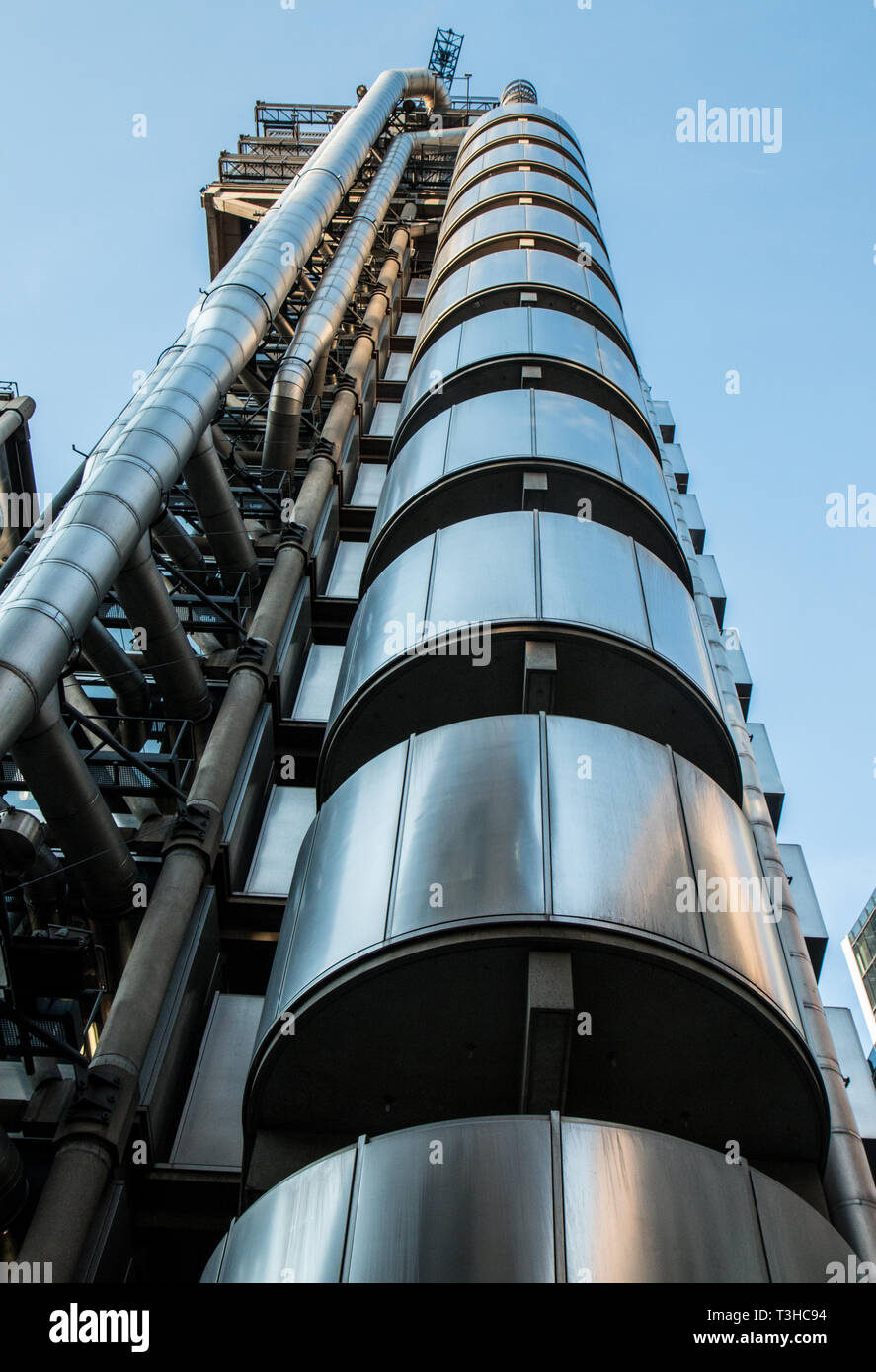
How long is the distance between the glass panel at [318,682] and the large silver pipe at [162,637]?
95.3 inches

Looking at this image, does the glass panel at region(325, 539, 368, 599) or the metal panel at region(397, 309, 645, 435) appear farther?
the glass panel at region(325, 539, 368, 599)

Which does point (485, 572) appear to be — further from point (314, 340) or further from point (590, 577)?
point (314, 340)

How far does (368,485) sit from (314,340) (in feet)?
12.3

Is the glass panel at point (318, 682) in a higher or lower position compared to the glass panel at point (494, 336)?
lower

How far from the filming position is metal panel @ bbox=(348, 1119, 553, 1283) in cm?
709

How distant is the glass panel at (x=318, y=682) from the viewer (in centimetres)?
2027

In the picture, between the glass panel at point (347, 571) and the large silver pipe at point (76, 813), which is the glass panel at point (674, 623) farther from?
the glass panel at point (347, 571)

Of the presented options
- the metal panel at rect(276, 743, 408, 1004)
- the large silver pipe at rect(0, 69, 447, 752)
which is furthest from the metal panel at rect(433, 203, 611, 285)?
the metal panel at rect(276, 743, 408, 1004)

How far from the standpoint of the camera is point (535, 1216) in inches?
287

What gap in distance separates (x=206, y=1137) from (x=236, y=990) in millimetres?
3379

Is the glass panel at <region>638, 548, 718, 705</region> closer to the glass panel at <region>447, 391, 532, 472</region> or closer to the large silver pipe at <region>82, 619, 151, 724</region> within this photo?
the glass panel at <region>447, 391, 532, 472</region>

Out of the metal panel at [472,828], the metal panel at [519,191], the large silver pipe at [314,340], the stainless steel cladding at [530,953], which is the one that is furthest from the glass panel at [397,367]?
the stainless steel cladding at [530,953]

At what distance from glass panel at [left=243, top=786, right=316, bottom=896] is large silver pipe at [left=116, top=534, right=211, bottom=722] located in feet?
6.05
